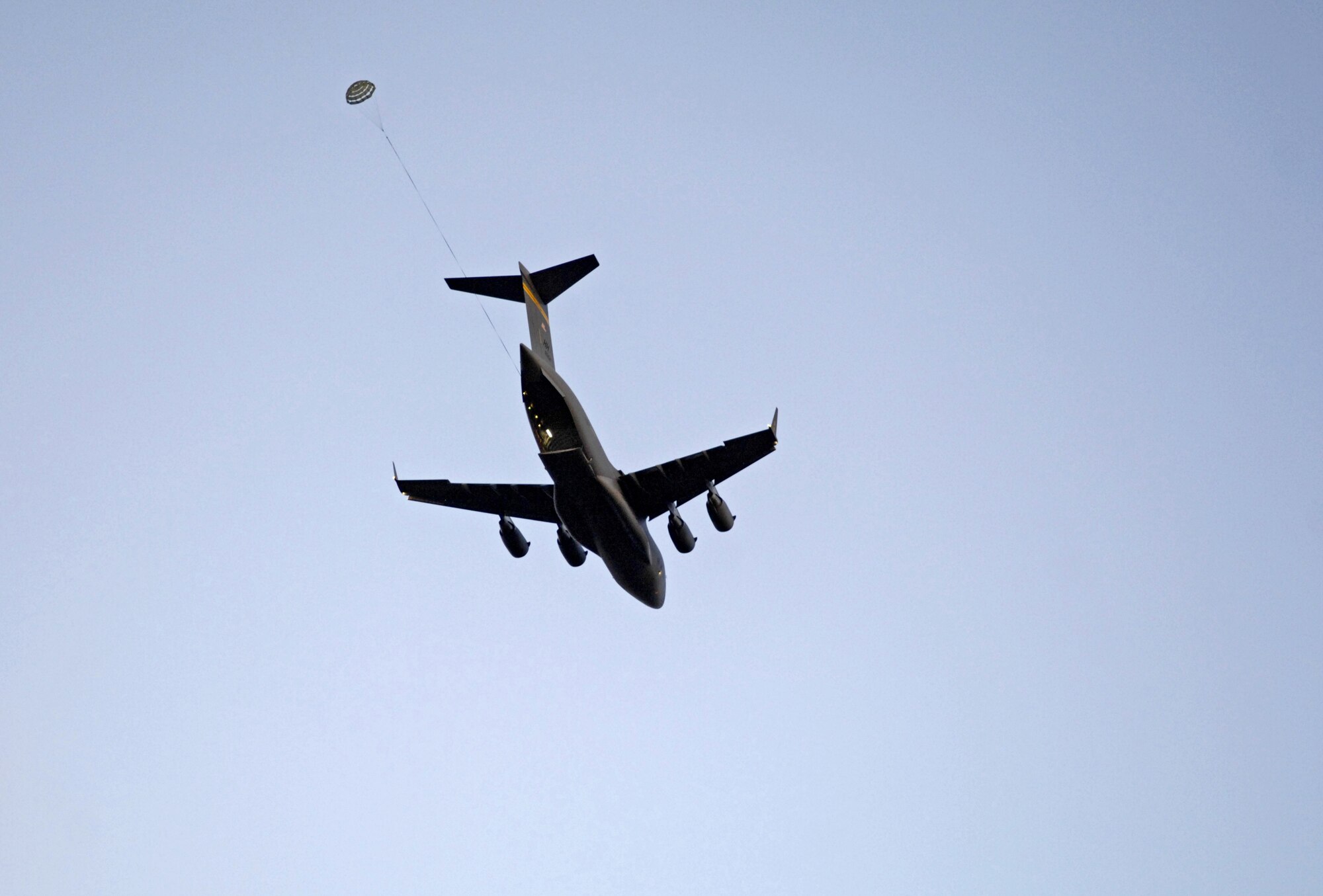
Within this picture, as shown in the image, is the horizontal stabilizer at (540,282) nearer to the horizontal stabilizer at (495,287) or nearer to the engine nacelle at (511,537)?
the horizontal stabilizer at (495,287)

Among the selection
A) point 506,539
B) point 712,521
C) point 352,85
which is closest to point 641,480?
point 712,521

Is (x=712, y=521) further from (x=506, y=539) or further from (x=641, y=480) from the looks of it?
(x=506, y=539)

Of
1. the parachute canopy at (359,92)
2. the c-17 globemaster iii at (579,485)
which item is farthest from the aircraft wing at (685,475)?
the parachute canopy at (359,92)

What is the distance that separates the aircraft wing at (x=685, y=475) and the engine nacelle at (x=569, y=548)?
2404 millimetres

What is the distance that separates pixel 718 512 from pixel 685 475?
4.58 ft

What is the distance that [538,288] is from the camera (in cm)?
2923

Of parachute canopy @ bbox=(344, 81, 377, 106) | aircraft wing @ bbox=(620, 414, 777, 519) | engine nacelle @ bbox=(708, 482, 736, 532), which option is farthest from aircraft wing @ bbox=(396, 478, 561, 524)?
parachute canopy @ bbox=(344, 81, 377, 106)

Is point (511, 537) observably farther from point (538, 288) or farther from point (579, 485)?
point (538, 288)

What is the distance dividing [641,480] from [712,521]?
2.05m

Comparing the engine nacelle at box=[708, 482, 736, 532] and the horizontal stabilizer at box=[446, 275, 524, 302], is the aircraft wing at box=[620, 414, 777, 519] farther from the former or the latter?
the horizontal stabilizer at box=[446, 275, 524, 302]

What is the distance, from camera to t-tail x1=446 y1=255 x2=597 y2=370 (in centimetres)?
2836

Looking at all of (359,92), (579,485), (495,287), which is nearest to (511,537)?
(579,485)

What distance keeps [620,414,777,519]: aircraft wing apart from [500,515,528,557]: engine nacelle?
3.61 metres

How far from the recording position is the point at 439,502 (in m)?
29.6
